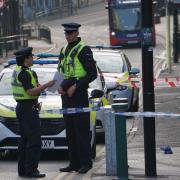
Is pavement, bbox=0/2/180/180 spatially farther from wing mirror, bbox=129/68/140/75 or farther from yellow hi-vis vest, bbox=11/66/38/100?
yellow hi-vis vest, bbox=11/66/38/100

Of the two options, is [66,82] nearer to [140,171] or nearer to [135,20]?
[140,171]

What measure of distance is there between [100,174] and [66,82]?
4.25 ft

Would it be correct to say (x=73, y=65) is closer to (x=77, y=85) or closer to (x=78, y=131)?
(x=77, y=85)

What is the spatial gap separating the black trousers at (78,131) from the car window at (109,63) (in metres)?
9.52

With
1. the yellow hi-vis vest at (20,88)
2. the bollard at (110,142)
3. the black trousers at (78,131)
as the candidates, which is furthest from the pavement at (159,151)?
the yellow hi-vis vest at (20,88)

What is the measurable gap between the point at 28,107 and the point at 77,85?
2.32ft

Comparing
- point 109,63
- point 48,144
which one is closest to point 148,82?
point 48,144

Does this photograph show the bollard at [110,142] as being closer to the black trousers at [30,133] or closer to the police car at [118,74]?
the black trousers at [30,133]

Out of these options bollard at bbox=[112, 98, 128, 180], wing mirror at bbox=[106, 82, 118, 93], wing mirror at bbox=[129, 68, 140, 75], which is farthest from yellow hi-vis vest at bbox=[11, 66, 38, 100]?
wing mirror at bbox=[129, 68, 140, 75]

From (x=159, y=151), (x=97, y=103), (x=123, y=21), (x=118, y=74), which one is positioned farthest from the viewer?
(x=123, y=21)

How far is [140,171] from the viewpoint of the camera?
1173 cm

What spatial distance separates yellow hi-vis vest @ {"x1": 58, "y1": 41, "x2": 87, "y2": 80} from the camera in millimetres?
11570

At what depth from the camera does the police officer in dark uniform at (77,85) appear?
11.5 metres

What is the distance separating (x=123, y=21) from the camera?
174 ft
